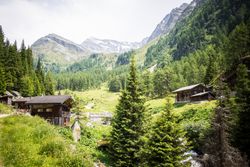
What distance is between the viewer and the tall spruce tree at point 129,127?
32.0m

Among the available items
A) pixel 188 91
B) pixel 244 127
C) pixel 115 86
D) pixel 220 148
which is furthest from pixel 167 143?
pixel 115 86

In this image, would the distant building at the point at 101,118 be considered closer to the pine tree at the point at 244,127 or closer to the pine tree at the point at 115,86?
the pine tree at the point at 244,127

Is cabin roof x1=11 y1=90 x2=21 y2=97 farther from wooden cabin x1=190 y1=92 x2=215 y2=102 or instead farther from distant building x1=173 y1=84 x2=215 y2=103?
wooden cabin x1=190 y1=92 x2=215 y2=102

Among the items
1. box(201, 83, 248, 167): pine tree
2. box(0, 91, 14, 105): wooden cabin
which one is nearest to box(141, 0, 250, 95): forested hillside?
box(201, 83, 248, 167): pine tree

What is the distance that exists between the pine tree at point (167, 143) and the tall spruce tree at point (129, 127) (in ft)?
18.9

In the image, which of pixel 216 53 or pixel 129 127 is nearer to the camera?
pixel 129 127

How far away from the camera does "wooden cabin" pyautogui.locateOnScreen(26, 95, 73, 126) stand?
4953 centimetres

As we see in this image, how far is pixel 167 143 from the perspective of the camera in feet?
82.8

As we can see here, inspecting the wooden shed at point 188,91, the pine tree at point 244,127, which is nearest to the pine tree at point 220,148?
the pine tree at point 244,127

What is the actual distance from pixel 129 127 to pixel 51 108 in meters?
22.5

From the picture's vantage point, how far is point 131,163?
31531 millimetres

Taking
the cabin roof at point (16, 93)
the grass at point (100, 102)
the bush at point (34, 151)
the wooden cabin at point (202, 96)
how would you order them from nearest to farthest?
the bush at point (34, 151) < the wooden cabin at point (202, 96) < the cabin roof at point (16, 93) < the grass at point (100, 102)

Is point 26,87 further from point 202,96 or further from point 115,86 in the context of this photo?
point 115,86

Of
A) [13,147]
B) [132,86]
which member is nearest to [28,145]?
[13,147]
